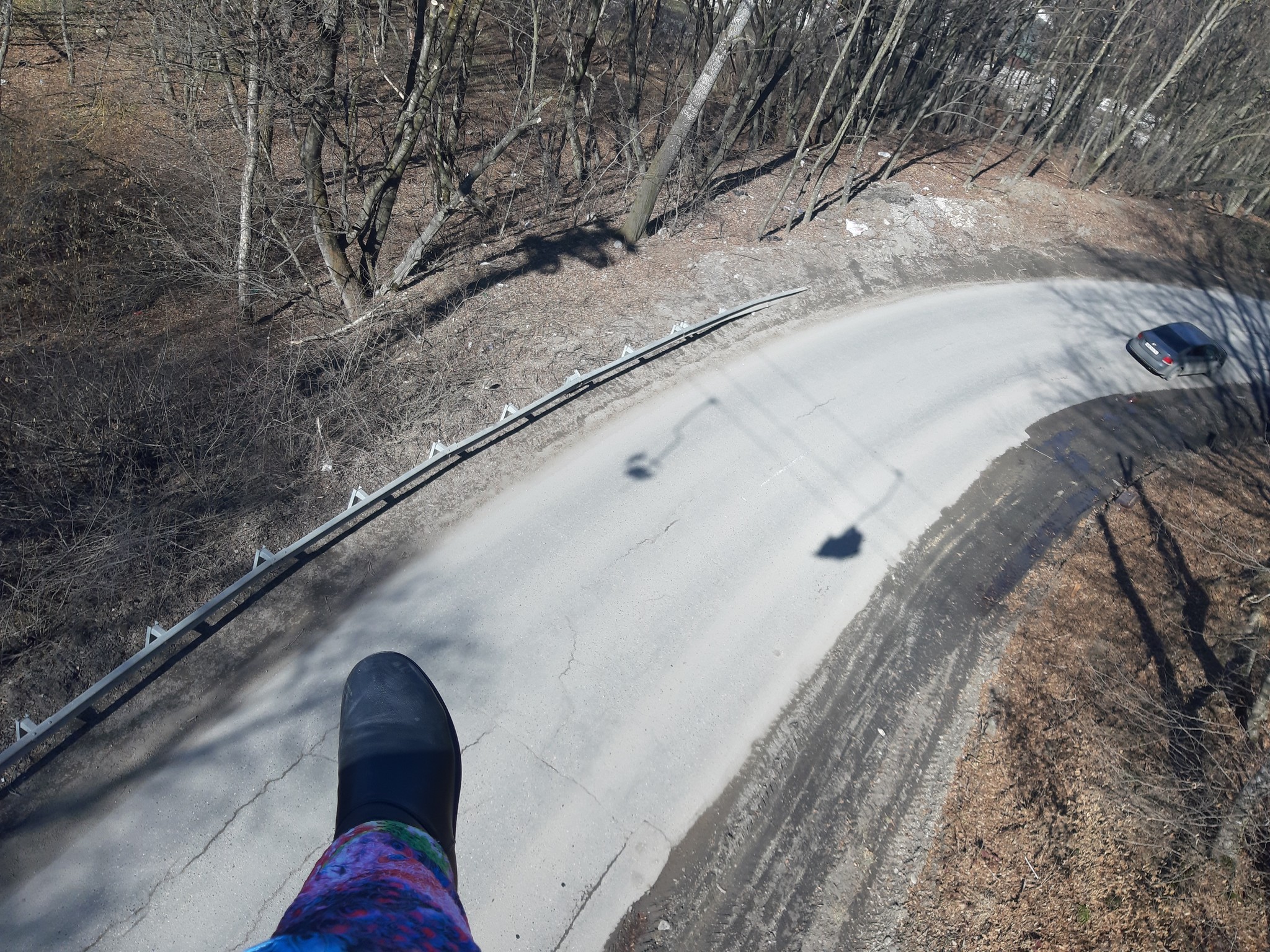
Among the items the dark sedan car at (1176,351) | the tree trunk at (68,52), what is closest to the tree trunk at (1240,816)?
the dark sedan car at (1176,351)

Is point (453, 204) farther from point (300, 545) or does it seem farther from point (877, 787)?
point (877, 787)

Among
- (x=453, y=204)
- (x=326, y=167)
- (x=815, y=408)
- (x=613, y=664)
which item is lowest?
(x=613, y=664)

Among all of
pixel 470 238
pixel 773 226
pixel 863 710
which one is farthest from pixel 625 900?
pixel 773 226

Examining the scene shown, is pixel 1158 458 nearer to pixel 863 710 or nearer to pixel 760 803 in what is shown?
pixel 863 710

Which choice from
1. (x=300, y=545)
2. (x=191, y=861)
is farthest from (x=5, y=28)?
(x=191, y=861)

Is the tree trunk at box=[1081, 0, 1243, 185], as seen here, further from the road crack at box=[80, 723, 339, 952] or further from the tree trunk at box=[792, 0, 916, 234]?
the road crack at box=[80, 723, 339, 952]

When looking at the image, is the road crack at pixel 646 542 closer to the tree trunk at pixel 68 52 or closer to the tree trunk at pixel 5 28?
the tree trunk at pixel 5 28
